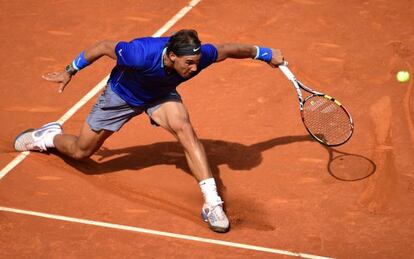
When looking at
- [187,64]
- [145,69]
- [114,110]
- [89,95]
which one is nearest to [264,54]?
[187,64]

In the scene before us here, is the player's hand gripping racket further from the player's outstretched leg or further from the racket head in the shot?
the player's outstretched leg

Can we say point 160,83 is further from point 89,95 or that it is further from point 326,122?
point 89,95

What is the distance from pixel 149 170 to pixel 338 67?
3179 mm

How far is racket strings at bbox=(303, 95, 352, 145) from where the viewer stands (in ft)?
29.4

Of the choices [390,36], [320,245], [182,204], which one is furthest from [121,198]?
[390,36]

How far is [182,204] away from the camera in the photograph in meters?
8.80

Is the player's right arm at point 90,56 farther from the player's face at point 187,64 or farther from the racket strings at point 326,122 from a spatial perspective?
the racket strings at point 326,122

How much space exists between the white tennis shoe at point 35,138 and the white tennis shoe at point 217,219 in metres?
2.19

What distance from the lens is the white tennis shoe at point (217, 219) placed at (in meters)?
8.30

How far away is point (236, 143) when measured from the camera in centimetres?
984

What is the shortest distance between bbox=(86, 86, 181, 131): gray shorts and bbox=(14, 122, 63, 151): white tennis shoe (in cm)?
85

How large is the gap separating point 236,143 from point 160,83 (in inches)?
66.9

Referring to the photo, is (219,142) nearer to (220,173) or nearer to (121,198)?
(220,173)

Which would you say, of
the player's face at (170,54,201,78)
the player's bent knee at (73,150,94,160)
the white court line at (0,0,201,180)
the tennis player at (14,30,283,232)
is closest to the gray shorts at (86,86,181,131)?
the tennis player at (14,30,283,232)
